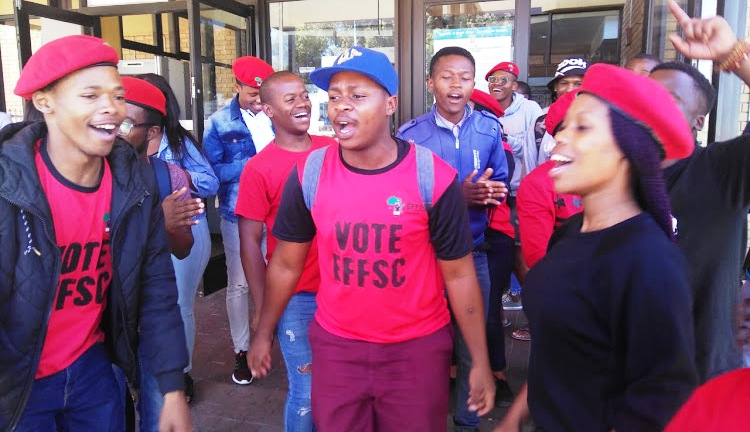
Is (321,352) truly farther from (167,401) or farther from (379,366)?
(167,401)

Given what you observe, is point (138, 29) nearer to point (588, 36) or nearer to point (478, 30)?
point (478, 30)

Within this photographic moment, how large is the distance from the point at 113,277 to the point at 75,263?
14 cm

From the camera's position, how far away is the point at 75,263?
208cm

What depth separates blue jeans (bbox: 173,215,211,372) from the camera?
11.9 ft

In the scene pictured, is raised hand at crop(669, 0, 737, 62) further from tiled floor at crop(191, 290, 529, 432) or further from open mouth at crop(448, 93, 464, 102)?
tiled floor at crop(191, 290, 529, 432)

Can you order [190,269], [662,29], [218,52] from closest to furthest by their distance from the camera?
[190,269] → [662,29] → [218,52]

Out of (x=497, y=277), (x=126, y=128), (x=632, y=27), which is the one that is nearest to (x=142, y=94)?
(x=126, y=128)

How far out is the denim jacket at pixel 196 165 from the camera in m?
3.77

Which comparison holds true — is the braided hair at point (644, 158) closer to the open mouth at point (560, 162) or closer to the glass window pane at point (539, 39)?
the open mouth at point (560, 162)

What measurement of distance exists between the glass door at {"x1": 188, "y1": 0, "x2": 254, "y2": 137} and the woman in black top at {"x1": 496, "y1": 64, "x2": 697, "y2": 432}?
526 centimetres

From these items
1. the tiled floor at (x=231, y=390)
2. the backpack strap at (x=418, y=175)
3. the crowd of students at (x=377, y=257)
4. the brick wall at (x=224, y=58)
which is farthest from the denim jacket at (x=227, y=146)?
the backpack strap at (x=418, y=175)

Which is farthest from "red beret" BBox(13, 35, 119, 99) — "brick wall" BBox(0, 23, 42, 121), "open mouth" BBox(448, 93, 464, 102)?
"brick wall" BBox(0, 23, 42, 121)

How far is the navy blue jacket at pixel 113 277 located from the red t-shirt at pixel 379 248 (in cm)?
63

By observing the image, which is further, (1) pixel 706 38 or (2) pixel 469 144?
(2) pixel 469 144
